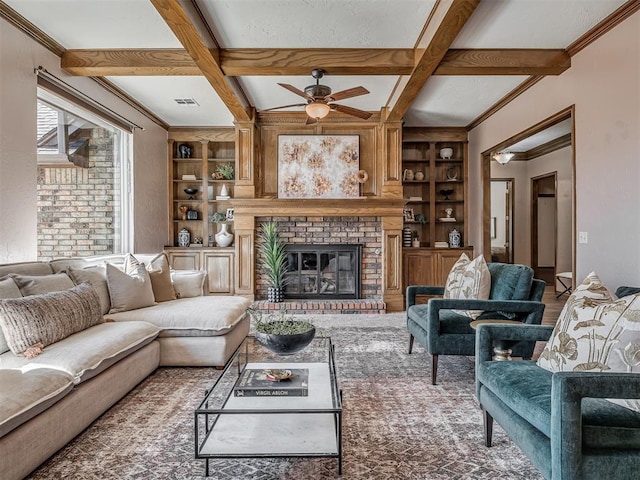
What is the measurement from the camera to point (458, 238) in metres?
6.27

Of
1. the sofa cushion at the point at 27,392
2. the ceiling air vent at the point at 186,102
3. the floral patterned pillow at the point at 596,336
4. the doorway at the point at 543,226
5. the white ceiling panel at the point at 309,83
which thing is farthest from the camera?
the doorway at the point at 543,226

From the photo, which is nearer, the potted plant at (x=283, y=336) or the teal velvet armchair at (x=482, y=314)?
the potted plant at (x=283, y=336)

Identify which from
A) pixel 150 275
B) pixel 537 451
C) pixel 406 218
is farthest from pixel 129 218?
pixel 537 451

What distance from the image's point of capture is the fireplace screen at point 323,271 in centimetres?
584

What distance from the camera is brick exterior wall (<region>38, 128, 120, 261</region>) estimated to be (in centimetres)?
371

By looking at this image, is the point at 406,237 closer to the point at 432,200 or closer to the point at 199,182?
the point at 432,200

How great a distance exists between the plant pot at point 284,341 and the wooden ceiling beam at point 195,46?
2229mm

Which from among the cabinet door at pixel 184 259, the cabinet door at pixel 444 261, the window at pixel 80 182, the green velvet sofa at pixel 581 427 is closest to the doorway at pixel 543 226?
the cabinet door at pixel 444 261

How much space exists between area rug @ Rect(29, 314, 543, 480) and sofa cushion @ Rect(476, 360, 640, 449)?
0.37m

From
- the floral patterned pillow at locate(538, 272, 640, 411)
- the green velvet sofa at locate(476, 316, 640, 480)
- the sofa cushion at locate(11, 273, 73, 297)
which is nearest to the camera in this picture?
the green velvet sofa at locate(476, 316, 640, 480)

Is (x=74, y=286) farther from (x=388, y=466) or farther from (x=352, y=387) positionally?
(x=388, y=466)

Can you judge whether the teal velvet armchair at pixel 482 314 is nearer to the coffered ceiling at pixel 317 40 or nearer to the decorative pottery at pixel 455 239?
the coffered ceiling at pixel 317 40

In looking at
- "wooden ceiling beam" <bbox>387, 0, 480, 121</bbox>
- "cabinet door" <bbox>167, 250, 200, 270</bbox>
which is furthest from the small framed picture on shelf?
"cabinet door" <bbox>167, 250, 200, 270</bbox>

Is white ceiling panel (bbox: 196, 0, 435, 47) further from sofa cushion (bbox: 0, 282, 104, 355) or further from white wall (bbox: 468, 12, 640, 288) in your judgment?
sofa cushion (bbox: 0, 282, 104, 355)
